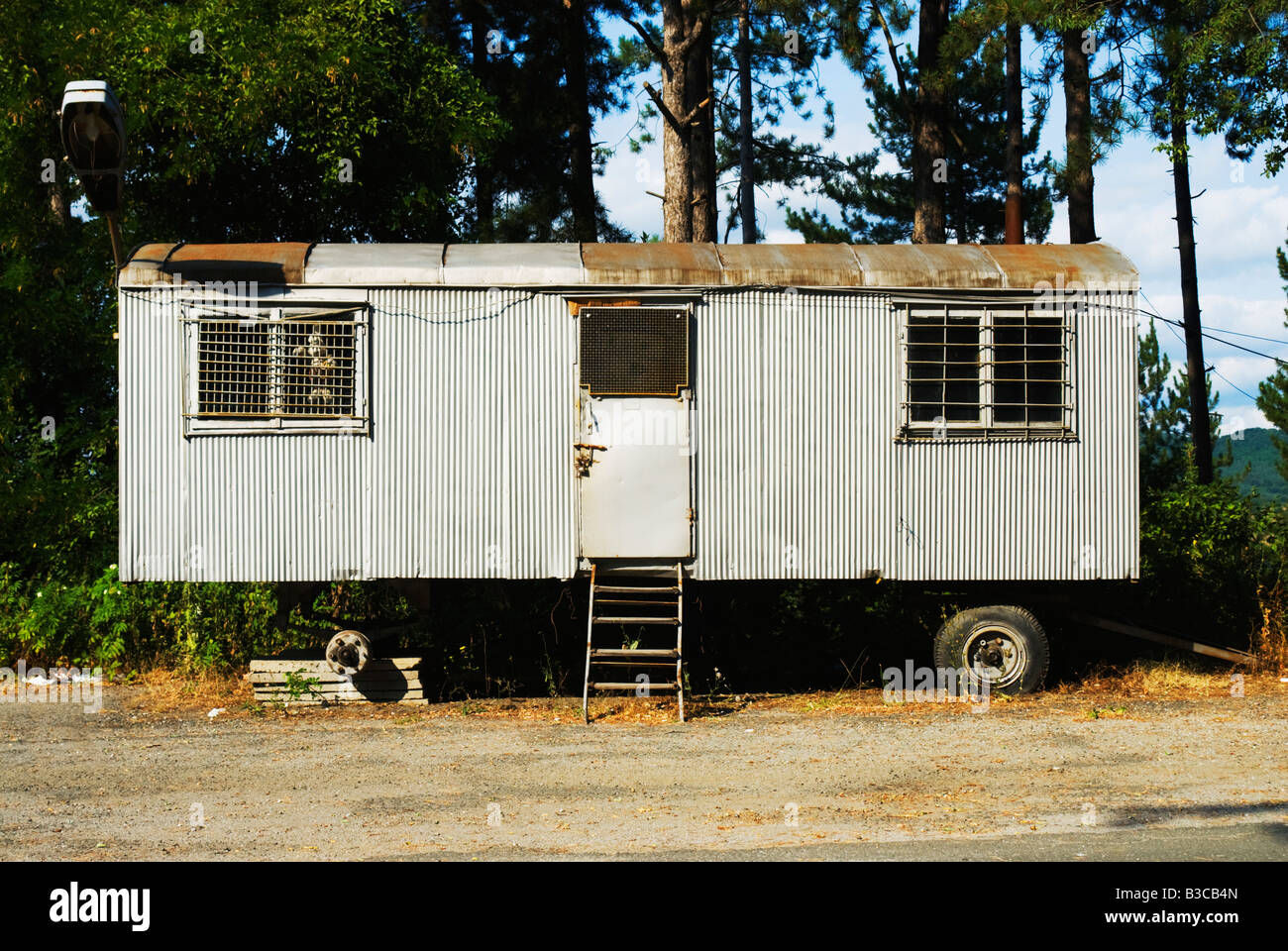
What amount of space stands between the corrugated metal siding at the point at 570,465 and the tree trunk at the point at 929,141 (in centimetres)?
731

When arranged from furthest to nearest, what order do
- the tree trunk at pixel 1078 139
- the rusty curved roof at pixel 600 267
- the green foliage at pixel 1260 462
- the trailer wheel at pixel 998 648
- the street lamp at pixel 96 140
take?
the green foliage at pixel 1260 462, the tree trunk at pixel 1078 139, the trailer wheel at pixel 998 648, the rusty curved roof at pixel 600 267, the street lamp at pixel 96 140

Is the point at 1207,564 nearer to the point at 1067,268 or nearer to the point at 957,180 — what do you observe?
the point at 1067,268

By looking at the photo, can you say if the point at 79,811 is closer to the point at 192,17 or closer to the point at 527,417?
the point at 527,417

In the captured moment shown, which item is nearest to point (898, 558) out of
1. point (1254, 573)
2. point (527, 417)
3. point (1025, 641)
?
point (1025, 641)

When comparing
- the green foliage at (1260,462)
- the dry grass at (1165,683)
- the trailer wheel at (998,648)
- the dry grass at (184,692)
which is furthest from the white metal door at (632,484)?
the green foliage at (1260,462)

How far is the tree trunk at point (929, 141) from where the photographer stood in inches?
661

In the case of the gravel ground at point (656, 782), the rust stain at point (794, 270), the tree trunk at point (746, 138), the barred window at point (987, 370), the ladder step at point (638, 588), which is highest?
the tree trunk at point (746, 138)

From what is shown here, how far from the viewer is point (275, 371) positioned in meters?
9.60

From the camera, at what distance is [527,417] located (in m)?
9.75

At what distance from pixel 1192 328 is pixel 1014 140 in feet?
15.2

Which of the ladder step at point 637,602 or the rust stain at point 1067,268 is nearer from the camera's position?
the ladder step at point 637,602

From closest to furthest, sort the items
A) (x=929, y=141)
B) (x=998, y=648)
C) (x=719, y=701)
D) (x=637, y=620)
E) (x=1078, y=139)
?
(x=637, y=620) < (x=719, y=701) < (x=998, y=648) < (x=1078, y=139) < (x=929, y=141)

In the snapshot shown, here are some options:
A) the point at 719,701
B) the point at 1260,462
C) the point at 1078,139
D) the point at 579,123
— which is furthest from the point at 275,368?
the point at 1260,462

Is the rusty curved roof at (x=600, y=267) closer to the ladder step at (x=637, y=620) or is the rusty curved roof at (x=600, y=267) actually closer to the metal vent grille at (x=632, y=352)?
the metal vent grille at (x=632, y=352)
